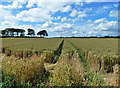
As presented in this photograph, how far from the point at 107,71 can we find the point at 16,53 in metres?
9.57

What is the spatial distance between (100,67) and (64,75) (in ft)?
15.2

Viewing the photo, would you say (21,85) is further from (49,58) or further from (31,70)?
(49,58)

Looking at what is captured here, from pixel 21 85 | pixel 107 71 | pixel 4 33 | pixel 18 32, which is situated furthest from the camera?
pixel 18 32

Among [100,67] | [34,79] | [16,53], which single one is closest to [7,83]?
[34,79]

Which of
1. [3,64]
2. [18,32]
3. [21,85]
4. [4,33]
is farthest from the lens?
[18,32]

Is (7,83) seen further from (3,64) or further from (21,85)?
(3,64)

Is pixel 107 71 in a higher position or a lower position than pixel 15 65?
lower

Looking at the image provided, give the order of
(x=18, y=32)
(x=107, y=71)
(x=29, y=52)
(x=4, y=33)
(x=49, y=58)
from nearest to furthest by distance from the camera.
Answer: (x=107, y=71)
(x=49, y=58)
(x=29, y=52)
(x=4, y=33)
(x=18, y=32)

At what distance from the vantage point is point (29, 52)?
1230 centimetres

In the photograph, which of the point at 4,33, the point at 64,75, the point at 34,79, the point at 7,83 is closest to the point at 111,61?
the point at 64,75

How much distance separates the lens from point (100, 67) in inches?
326

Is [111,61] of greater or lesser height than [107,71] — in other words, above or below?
above

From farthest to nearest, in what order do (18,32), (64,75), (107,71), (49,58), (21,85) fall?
(18,32) → (49,58) → (107,71) → (21,85) → (64,75)

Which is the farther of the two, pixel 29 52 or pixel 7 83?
pixel 29 52
